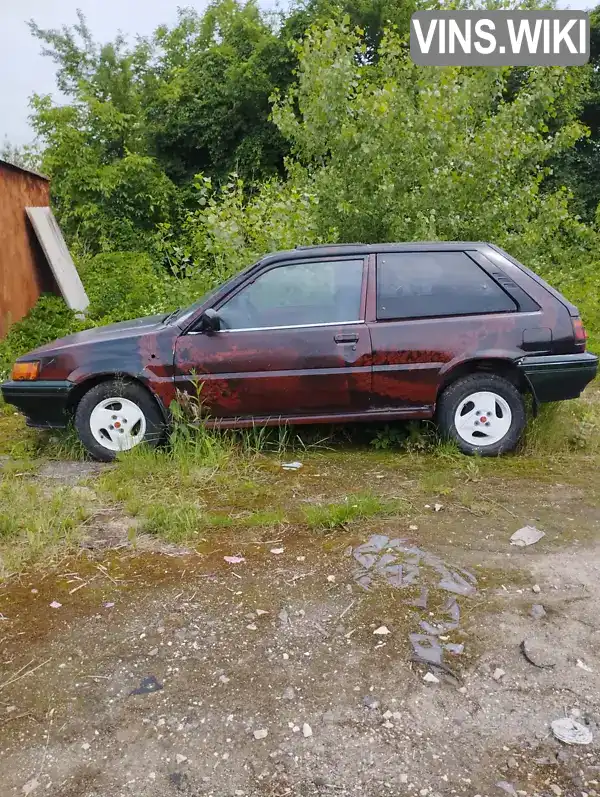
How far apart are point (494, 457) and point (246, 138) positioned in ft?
55.5

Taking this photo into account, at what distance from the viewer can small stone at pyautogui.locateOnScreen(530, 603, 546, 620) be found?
287 cm

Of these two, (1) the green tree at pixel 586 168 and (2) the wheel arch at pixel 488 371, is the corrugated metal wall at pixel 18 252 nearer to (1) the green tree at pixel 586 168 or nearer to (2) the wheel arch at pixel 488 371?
(2) the wheel arch at pixel 488 371

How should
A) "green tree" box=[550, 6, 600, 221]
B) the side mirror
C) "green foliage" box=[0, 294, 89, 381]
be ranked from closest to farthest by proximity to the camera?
the side mirror < "green foliage" box=[0, 294, 89, 381] < "green tree" box=[550, 6, 600, 221]

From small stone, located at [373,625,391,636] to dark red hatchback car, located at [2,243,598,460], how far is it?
231cm

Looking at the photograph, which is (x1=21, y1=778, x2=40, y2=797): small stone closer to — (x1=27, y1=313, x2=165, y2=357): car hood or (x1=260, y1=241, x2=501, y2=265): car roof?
(x1=27, y1=313, x2=165, y2=357): car hood

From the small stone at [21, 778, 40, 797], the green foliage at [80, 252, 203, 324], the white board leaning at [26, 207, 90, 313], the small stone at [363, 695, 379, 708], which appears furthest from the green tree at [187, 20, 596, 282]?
the small stone at [21, 778, 40, 797]

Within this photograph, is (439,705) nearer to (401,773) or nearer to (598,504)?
(401,773)

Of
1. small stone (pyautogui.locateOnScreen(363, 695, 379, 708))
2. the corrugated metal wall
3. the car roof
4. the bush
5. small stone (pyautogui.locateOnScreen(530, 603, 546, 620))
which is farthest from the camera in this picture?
the corrugated metal wall

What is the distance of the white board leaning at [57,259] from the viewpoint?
10.7 metres

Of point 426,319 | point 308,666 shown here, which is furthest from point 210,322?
point 308,666

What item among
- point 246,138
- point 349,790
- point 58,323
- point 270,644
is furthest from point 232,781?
point 246,138

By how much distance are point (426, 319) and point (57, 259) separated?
806cm

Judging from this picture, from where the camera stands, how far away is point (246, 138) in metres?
19.4

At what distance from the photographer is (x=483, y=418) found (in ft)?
16.3
